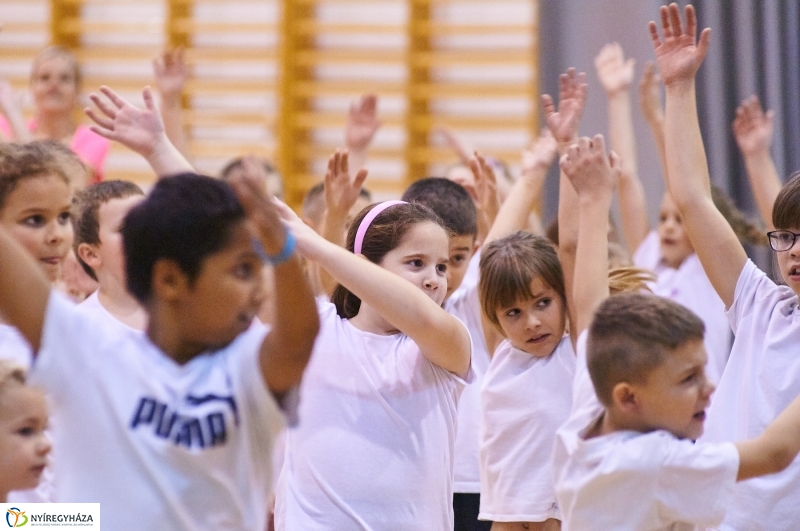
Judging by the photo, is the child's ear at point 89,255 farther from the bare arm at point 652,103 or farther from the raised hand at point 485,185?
the bare arm at point 652,103

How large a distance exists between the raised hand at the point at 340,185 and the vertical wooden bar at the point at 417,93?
3441 millimetres

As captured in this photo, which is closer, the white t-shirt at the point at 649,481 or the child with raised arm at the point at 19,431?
the white t-shirt at the point at 649,481

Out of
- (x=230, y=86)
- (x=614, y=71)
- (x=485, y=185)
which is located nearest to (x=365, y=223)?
(x=485, y=185)

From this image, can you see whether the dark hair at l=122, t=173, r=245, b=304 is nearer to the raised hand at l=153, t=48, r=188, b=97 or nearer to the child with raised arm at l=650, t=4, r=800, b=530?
the child with raised arm at l=650, t=4, r=800, b=530

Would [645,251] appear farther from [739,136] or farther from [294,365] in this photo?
[294,365]

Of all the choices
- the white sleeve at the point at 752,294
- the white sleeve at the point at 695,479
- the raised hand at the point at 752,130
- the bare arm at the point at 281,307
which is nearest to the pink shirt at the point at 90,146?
the raised hand at the point at 752,130

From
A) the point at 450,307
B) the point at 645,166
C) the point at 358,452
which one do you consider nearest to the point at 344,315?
the point at 358,452

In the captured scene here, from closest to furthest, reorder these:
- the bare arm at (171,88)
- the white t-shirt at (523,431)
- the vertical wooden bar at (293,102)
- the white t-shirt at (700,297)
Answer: the white t-shirt at (523,431) → the bare arm at (171,88) → the white t-shirt at (700,297) → the vertical wooden bar at (293,102)

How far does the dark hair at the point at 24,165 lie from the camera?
85.3 inches

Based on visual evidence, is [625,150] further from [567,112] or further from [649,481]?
[649,481]

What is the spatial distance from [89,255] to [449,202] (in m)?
1.10

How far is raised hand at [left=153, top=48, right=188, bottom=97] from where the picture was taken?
3.60 m

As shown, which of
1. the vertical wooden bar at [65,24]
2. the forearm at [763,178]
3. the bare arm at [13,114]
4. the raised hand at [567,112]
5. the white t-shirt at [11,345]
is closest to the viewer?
the white t-shirt at [11,345]

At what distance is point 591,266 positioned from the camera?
2092mm
